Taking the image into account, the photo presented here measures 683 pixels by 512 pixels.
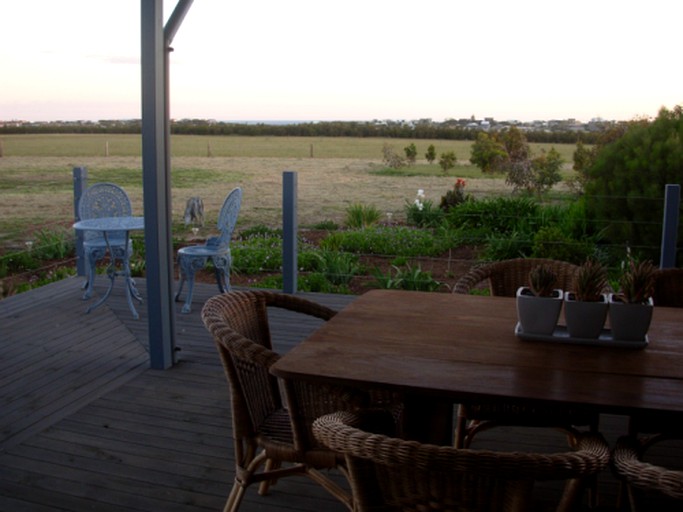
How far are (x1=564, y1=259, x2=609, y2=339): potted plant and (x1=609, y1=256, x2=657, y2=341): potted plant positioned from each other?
34 millimetres

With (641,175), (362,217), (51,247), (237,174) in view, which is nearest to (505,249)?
(641,175)

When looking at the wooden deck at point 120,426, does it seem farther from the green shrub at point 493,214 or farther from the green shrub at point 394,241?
the green shrub at point 493,214

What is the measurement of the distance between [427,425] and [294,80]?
28.4ft

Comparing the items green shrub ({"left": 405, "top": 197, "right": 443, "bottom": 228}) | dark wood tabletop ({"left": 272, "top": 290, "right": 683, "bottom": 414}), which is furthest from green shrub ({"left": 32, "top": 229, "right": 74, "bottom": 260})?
dark wood tabletop ({"left": 272, "top": 290, "right": 683, "bottom": 414})

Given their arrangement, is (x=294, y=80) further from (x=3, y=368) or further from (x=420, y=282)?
(x=3, y=368)

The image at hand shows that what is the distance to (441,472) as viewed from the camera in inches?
46.7

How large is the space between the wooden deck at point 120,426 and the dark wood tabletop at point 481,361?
72 cm

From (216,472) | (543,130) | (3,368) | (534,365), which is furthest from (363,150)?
(534,365)

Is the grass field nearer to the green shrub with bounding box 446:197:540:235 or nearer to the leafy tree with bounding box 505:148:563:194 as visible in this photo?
the leafy tree with bounding box 505:148:563:194

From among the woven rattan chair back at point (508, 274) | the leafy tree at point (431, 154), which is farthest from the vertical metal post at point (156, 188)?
the leafy tree at point (431, 154)

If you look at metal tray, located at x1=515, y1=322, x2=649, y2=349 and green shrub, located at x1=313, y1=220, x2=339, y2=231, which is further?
green shrub, located at x1=313, y1=220, x2=339, y2=231

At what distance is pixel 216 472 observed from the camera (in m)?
2.57

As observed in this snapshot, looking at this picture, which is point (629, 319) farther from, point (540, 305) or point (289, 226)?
point (289, 226)

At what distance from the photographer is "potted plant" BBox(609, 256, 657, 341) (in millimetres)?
1823
